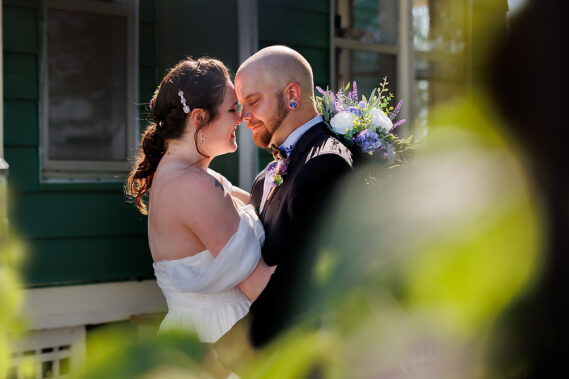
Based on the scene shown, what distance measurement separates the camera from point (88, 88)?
4156 millimetres

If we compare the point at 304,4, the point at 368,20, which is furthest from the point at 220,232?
the point at 368,20

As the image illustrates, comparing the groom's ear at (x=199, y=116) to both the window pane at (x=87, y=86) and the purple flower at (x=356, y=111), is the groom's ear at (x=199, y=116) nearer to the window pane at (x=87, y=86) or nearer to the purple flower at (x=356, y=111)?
the purple flower at (x=356, y=111)

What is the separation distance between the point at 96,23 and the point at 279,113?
222cm

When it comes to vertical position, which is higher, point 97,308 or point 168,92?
point 168,92

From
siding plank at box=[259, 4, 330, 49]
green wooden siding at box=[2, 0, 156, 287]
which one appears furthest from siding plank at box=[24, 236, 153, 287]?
siding plank at box=[259, 4, 330, 49]

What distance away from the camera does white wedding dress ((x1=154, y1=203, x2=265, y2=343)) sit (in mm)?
2268

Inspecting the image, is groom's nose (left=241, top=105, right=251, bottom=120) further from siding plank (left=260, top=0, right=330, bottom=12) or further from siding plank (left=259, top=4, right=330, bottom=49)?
siding plank (left=260, top=0, right=330, bottom=12)

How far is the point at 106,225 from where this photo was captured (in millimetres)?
4094

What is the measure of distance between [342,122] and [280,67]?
34 cm

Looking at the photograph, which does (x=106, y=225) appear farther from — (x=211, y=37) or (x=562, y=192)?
(x=562, y=192)

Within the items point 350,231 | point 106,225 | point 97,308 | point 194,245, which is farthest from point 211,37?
point 350,231

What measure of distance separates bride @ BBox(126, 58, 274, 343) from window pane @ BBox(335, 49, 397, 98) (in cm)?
295

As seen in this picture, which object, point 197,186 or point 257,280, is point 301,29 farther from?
point 257,280


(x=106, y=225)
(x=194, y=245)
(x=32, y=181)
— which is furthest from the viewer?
(x=106, y=225)
